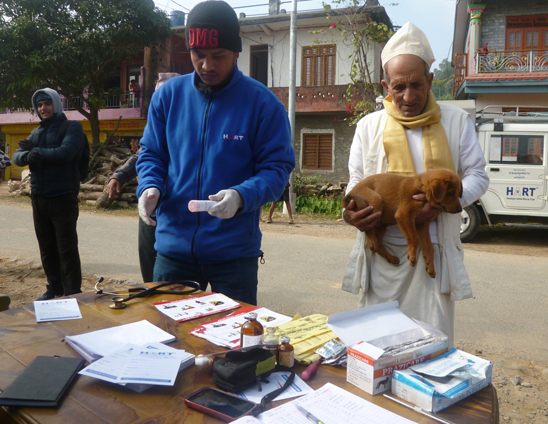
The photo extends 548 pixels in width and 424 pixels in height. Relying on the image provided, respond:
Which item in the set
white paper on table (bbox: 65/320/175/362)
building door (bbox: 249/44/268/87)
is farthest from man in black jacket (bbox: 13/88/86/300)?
building door (bbox: 249/44/268/87)

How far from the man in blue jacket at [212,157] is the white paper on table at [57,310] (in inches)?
18.3

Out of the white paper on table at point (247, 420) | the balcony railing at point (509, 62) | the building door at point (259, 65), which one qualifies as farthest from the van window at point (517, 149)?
the building door at point (259, 65)

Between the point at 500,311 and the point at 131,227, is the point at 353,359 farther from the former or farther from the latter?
the point at 131,227

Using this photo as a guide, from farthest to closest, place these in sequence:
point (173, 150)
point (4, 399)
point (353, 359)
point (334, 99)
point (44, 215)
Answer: point (334, 99) → point (44, 215) → point (173, 150) → point (353, 359) → point (4, 399)

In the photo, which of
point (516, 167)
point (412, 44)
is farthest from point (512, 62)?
point (412, 44)

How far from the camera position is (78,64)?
53.2ft

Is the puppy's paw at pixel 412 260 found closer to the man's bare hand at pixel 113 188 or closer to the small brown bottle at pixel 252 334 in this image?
the small brown bottle at pixel 252 334

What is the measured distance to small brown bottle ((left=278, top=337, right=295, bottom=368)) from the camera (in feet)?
4.75

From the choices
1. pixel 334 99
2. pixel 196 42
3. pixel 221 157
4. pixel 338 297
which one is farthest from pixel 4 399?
pixel 334 99

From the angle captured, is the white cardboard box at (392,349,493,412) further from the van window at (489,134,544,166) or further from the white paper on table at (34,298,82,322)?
the van window at (489,134,544,166)

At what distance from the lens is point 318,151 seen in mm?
16531

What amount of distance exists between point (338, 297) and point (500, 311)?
1708mm

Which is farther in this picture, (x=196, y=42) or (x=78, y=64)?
(x=78, y=64)

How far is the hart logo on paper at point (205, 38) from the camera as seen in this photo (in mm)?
1987
